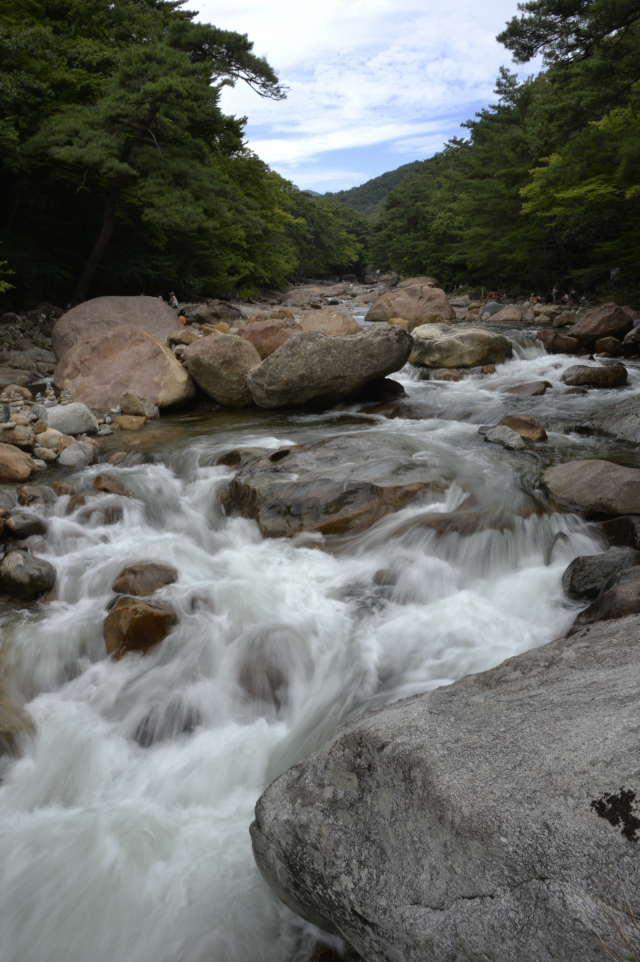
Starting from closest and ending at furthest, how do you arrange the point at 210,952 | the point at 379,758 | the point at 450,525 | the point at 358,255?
the point at 379,758
the point at 210,952
the point at 450,525
the point at 358,255

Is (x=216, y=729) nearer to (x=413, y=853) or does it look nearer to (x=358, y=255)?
(x=413, y=853)

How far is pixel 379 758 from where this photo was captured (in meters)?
2.07

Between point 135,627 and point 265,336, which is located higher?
point 265,336

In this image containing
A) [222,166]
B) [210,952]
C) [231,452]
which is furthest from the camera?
[222,166]

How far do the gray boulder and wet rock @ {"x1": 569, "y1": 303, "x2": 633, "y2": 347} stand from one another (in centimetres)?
1215

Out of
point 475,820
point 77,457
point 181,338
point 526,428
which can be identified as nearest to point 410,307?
point 181,338

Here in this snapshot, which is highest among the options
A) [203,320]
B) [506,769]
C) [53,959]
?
[203,320]

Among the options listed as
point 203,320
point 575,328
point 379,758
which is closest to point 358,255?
point 203,320

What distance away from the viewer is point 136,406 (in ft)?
33.1

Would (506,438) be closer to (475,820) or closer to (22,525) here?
(22,525)

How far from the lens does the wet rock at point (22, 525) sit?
5758mm

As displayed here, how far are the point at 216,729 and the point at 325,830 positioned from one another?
1908 mm

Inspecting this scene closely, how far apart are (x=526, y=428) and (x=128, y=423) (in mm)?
6471

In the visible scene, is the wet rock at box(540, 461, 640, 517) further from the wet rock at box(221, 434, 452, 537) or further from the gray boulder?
the gray boulder
